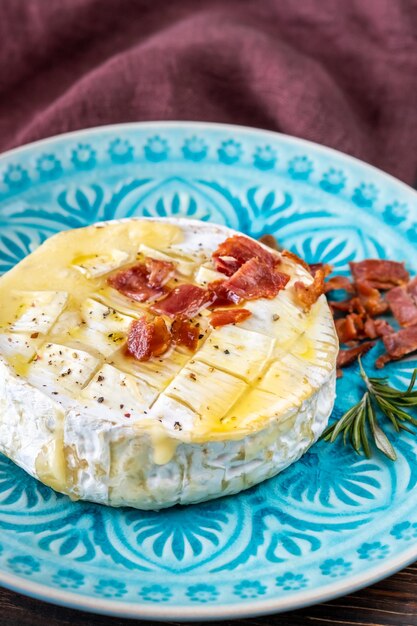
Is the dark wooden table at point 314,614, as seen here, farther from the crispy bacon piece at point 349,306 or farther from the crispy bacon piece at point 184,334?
the crispy bacon piece at point 349,306

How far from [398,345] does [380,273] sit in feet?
1.52

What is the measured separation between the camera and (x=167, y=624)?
111 inches

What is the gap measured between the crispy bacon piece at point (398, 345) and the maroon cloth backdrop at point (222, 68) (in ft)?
4.97

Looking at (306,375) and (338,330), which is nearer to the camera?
(306,375)

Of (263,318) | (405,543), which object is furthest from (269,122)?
(405,543)

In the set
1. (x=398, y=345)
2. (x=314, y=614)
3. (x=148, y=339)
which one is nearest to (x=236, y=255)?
(x=148, y=339)

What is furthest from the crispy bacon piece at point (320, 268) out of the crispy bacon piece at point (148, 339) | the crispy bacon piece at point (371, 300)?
the crispy bacon piece at point (148, 339)

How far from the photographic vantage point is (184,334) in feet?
10.7

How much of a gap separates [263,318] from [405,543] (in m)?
0.93

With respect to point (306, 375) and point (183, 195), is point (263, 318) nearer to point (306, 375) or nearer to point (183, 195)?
point (306, 375)

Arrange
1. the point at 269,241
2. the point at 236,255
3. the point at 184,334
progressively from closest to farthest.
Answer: the point at 184,334 → the point at 236,255 → the point at 269,241

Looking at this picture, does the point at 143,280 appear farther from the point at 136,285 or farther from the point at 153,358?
the point at 153,358

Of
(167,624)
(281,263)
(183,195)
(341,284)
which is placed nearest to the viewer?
(167,624)

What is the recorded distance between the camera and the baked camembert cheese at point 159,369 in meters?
2.96
